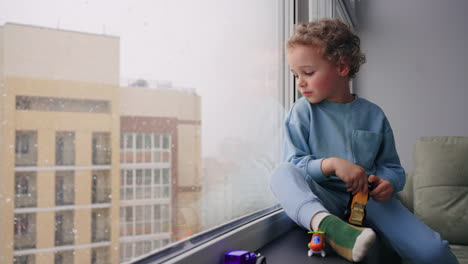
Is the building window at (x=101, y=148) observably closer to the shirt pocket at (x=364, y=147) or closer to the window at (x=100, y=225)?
the window at (x=100, y=225)

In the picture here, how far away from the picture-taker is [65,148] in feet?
1.82

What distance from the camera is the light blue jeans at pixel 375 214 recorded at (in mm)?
938

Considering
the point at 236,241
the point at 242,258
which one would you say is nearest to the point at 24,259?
the point at 242,258

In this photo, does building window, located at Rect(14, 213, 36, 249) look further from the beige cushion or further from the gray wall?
the gray wall

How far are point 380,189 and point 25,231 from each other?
0.84 meters

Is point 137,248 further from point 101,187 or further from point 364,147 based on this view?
point 364,147

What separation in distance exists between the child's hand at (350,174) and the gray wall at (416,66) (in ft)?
5.76

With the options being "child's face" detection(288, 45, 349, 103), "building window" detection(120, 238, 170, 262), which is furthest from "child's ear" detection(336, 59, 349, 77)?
"building window" detection(120, 238, 170, 262)

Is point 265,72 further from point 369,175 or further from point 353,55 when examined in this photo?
point 369,175

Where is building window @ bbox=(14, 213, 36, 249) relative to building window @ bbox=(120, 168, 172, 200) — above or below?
below

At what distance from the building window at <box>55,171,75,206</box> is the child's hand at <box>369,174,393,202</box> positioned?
76cm

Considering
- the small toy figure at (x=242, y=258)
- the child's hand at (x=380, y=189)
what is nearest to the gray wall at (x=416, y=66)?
the child's hand at (x=380, y=189)

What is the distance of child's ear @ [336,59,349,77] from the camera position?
3.77ft

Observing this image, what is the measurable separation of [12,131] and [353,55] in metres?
0.95
